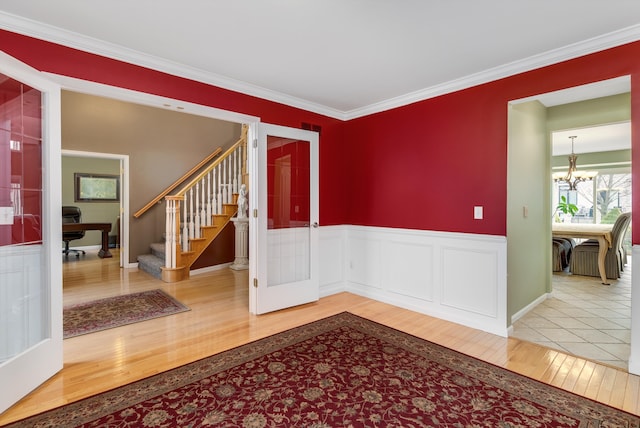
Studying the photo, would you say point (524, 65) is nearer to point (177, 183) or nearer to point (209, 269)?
point (209, 269)

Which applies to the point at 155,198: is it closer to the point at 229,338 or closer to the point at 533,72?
the point at 229,338

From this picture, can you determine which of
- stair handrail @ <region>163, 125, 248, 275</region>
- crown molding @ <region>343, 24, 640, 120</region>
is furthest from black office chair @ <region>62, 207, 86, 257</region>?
crown molding @ <region>343, 24, 640, 120</region>

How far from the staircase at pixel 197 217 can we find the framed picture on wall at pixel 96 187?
3.15m

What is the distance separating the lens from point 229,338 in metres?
2.94

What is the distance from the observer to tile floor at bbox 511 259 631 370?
2752 millimetres

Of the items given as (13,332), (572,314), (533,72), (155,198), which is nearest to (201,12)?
(13,332)

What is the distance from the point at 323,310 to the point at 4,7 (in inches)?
146

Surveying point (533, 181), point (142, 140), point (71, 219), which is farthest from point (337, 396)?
point (71, 219)

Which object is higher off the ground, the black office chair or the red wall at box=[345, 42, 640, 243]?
the red wall at box=[345, 42, 640, 243]

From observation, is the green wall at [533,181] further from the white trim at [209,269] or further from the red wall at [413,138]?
the white trim at [209,269]

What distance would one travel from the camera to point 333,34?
2.41 meters

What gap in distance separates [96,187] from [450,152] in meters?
Answer: 8.83

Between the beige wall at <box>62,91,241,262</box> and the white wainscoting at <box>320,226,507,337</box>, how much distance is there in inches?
161

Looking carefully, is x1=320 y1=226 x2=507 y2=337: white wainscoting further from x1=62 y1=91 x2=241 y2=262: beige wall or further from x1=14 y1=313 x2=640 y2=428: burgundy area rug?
x1=62 y1=91 x2=241 y2=262: beige wall
